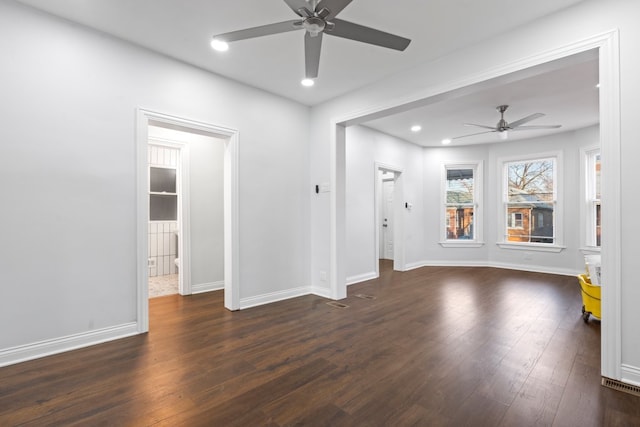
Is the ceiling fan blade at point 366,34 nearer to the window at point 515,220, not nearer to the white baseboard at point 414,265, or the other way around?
the white baseboard at point 414,265

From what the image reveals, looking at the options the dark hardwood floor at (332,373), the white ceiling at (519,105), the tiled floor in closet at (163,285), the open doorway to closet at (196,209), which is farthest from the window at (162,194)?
the white ceiling at (519,105)

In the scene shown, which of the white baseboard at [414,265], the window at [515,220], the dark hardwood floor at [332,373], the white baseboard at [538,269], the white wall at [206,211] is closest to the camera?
the dark hardwood floor at [332,373]

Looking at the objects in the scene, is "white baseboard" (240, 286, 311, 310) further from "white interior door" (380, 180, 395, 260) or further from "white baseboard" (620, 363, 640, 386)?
"white interior door" (380, 180, 395, 260)

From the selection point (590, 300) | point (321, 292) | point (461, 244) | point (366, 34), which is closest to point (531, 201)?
point (461, 244)

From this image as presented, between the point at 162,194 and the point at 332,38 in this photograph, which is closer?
the point at 332,38

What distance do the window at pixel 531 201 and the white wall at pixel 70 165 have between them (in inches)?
259

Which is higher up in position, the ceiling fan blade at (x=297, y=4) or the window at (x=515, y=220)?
the ceiling fan blade at (x=297, y=4)

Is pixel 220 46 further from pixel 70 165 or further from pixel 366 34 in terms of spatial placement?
pixel 70 165

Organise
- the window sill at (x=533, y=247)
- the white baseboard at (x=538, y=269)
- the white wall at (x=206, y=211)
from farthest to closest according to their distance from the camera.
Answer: the window sill at (x=533, y=247), the white baseboard at (x=538, y=269), the white wall at (x=206, y=211)

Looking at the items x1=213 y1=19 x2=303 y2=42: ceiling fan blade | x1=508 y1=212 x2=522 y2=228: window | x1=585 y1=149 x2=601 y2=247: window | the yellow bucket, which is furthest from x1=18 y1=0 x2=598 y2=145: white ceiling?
x1=508 y1=212 x2=522 y2=228: window

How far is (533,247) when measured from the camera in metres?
6.60

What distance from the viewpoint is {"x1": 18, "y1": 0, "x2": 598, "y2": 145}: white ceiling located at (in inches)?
99.6

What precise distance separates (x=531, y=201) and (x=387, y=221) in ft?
10.7

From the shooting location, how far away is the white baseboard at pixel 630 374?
2146 millimetres
